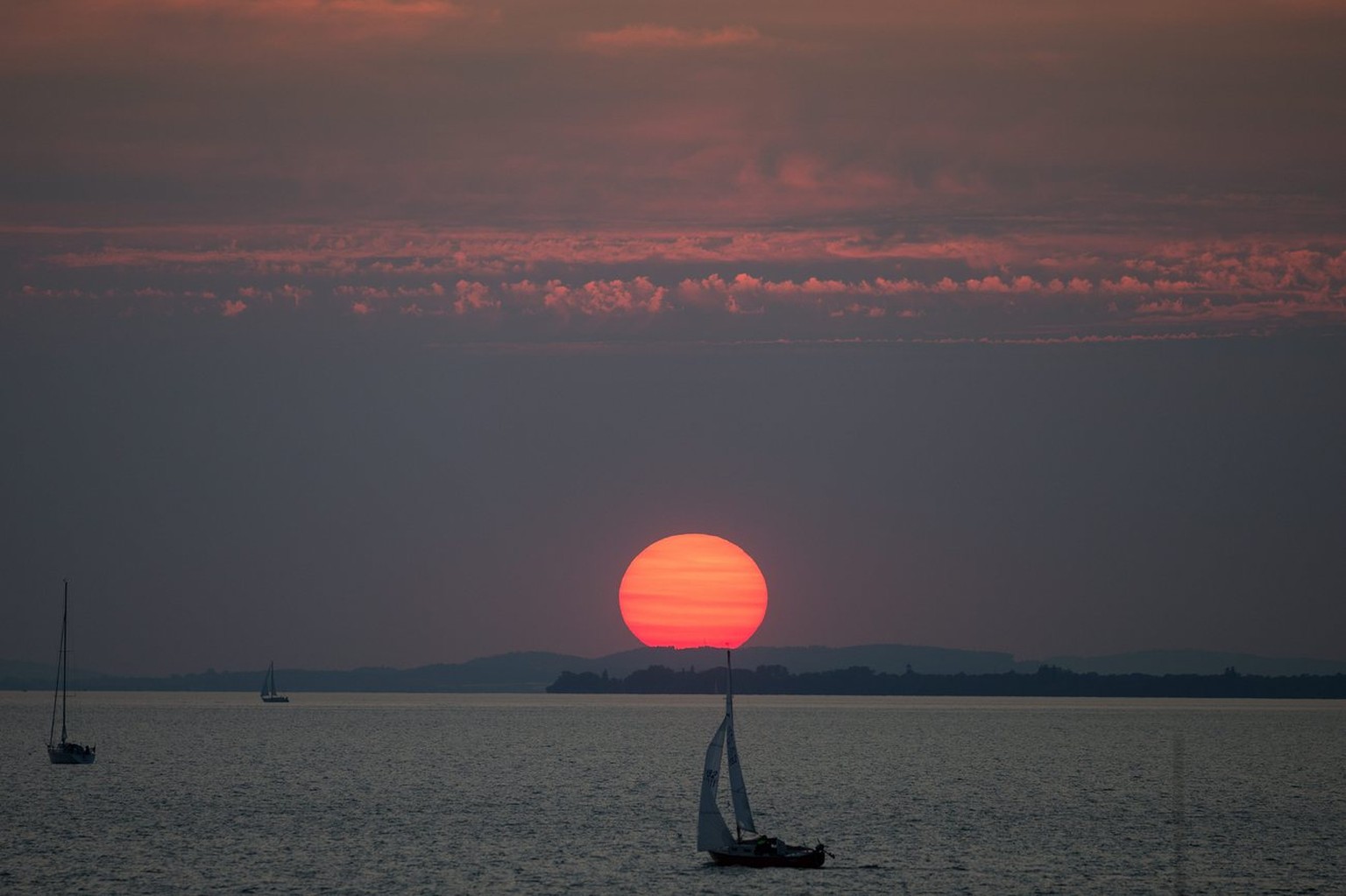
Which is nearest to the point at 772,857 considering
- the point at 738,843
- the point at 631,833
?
the point at 738,843

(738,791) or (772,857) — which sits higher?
(738,791)

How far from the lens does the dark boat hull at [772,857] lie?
92.0 metres

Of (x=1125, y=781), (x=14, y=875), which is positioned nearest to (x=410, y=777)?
(x=1125, y=781)

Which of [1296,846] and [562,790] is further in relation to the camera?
[562,790]

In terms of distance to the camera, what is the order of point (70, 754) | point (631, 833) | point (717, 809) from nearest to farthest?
1. point (717, 809)
2. point (631, 833)
3. point (70, 754)

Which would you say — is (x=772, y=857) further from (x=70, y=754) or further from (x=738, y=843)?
(x=70, y=754)

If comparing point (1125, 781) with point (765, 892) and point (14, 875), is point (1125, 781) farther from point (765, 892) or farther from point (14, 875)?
point (14, 875)

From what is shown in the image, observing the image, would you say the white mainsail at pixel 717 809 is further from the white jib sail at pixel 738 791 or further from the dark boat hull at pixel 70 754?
the dark boat hull at pixel 70 754

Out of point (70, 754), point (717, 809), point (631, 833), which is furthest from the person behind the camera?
point (70, 754)

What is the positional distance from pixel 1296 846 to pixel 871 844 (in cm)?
2758

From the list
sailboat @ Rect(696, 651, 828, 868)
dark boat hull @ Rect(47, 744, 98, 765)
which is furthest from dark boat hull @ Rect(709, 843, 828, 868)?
dark boat hull @ Rect(47, 744, 98, 765)

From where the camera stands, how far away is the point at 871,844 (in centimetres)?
10875

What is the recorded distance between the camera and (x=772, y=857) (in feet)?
304

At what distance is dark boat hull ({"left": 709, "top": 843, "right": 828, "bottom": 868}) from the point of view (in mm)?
92000
